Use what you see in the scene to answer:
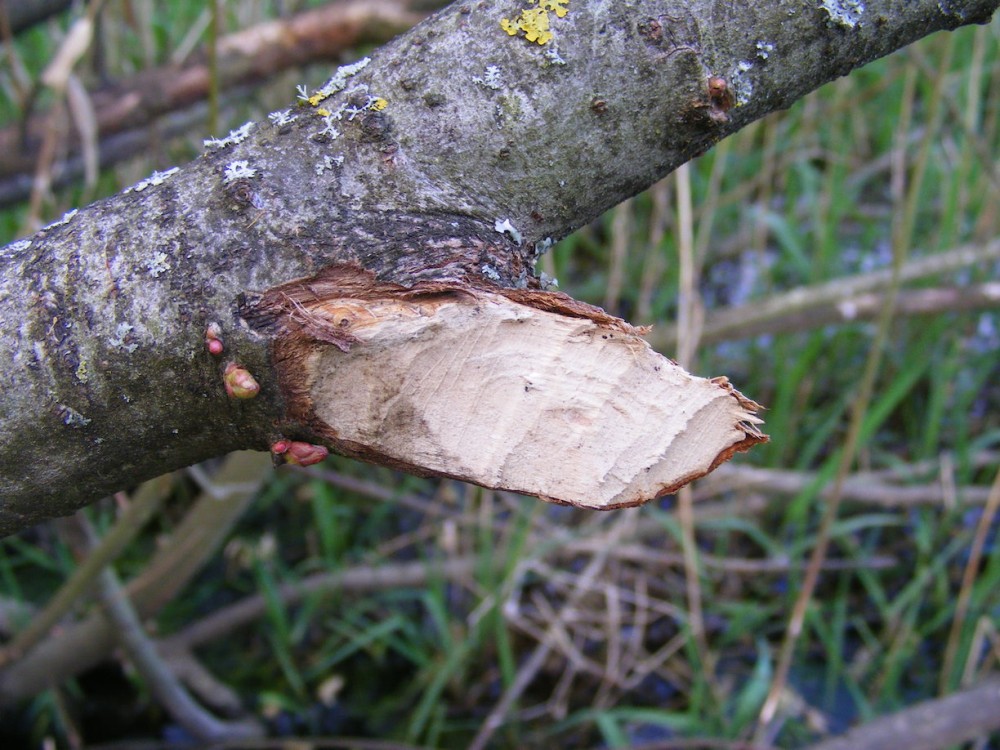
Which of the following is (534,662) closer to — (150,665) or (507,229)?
(150,665)

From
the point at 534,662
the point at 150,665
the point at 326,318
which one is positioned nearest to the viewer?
the point at 326,318

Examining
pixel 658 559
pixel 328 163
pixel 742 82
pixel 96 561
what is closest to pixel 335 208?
pixel 328 163

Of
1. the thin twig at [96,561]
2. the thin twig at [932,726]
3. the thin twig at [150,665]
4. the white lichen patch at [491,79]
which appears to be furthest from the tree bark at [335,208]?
the thin twig at [932,726]

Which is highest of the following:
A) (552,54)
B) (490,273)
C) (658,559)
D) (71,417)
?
(658,559)

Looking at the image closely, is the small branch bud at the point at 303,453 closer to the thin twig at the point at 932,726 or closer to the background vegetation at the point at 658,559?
the background vegetation at the point at 658,559

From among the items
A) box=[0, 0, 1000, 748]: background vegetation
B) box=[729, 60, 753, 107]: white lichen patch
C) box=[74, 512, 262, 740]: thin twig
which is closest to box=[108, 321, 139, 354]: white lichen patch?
box=[729, 60, 753, 107]: white lichen patch

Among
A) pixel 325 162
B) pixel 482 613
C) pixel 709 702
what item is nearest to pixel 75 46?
pixel 325 162
